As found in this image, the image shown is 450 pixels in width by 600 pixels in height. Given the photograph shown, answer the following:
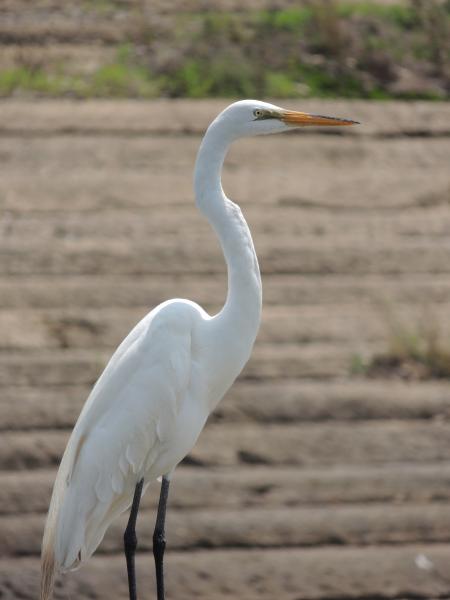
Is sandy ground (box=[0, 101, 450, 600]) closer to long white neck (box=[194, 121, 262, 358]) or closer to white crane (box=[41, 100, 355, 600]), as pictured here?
white crane (box=[41, 100, 355, 600])

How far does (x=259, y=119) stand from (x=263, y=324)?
9.88 ft

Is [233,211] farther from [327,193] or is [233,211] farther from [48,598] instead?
[327,193]

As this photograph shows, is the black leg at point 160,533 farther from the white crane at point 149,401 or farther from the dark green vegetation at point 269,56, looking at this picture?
the dark green vegetation at point 269,56

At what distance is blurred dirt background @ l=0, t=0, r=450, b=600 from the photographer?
4965mm

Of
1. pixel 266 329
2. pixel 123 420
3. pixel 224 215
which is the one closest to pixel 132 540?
pixel 123 420

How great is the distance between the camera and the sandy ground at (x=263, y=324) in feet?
16.3

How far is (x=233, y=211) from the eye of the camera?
3.88m

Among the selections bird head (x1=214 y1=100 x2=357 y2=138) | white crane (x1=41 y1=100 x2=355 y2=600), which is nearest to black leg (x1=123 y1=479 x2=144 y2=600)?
white crane (x1=41 y1=100 x2=355 y2=600)

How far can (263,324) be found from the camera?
6.82m

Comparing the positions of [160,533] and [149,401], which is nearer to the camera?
[149,401]

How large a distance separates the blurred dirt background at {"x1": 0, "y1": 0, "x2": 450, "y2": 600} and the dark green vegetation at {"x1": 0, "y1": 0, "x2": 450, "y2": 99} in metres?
0.30

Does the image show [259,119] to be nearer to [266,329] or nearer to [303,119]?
[303,119]

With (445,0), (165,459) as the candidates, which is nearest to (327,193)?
(445,0)

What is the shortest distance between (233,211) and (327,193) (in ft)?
14.6
